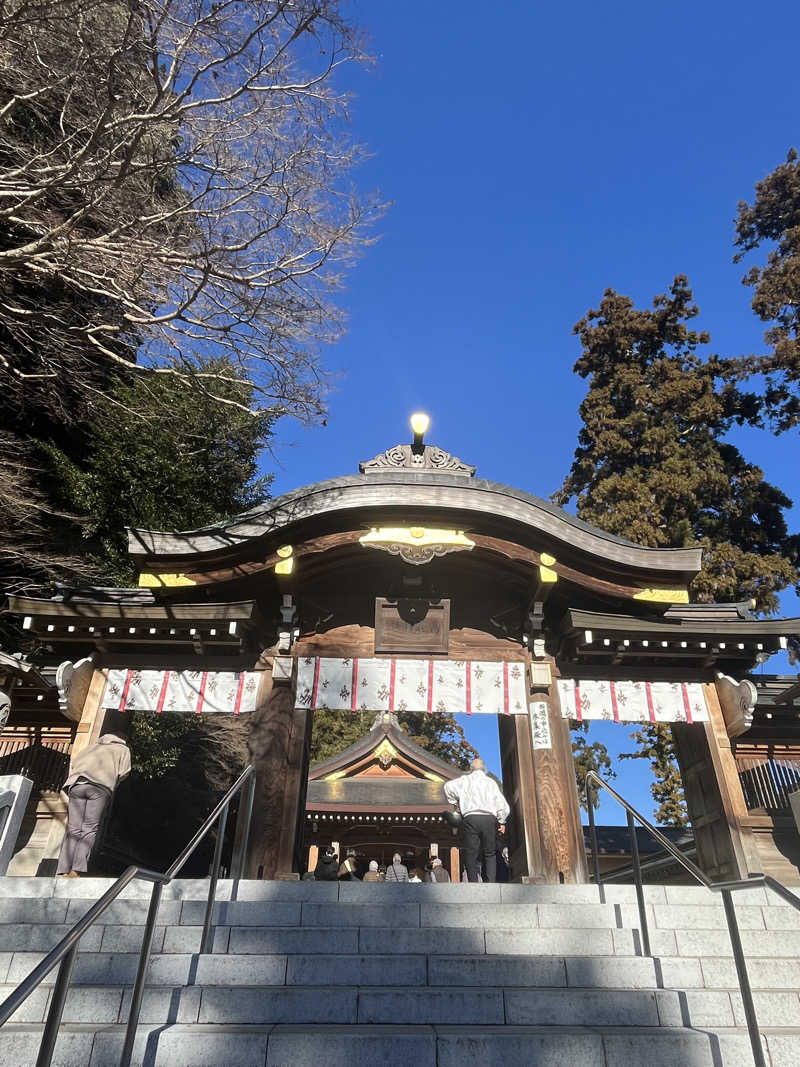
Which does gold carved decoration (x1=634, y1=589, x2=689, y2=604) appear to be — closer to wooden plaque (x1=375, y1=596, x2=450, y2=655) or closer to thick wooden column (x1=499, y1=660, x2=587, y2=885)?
thick wooden column (x1=499, y1=660, x2=587, y2=885)

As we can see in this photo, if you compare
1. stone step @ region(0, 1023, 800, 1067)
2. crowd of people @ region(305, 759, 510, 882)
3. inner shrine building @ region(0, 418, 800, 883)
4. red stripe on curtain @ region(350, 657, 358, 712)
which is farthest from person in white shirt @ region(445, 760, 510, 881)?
stone step @ region(0, 1023, 800, 1067)

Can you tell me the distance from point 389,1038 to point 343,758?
17.7 m

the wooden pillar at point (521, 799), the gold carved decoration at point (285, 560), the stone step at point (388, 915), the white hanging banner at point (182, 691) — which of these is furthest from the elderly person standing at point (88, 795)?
the wooden pillar at point (521, 799)

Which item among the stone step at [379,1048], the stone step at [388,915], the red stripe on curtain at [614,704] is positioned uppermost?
the red stripe on curtain at [614,704]

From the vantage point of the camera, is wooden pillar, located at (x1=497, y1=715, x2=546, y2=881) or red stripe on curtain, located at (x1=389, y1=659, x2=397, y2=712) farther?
red stripe on curtain, located at (x1=389, y1=659, x2=397, y2=712)

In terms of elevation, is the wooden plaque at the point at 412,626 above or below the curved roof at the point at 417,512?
below

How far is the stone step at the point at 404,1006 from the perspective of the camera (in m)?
3.66

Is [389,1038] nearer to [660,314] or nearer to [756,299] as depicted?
[756,299]

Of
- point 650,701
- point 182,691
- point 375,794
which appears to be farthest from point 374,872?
point 650,701

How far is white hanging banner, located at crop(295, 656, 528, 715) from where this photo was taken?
8.86 metres

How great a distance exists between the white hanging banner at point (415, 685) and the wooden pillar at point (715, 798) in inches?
103

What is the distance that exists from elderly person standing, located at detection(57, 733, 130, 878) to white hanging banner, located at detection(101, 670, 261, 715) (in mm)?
1998

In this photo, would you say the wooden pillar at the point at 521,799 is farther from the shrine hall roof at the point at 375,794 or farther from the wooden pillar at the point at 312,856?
the wooden pillar at the point at 312,856

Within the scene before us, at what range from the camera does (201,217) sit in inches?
327
